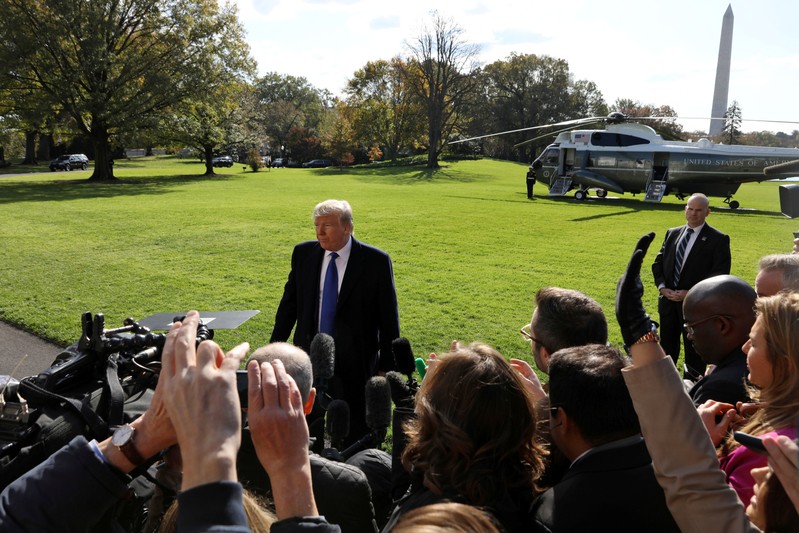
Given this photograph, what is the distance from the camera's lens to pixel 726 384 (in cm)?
340

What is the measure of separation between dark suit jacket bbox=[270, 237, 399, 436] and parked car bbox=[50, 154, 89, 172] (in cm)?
5649

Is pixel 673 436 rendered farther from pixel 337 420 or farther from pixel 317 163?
pixel 317 163

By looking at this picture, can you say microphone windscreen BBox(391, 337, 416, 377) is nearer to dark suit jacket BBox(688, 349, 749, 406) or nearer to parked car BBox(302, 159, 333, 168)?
dark suit jacket BBox(688, 349, 749, 406)

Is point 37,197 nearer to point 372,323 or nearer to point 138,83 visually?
point 138,83

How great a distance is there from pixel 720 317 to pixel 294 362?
2718mm

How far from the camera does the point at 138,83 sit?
38.6 m

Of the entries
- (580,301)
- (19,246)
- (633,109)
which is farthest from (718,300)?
(633,109)

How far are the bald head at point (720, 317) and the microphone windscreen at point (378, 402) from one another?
6.64ft

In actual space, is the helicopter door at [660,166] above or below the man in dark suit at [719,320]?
above

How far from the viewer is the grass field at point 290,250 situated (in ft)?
33.3

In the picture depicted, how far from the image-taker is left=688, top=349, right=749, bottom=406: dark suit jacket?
3.34 metres

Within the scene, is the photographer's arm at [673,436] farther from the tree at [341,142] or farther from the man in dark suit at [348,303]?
the tree at [341,142]

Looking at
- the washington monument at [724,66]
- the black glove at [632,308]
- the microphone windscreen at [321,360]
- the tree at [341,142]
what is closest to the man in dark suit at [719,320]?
the black glove at [632,308]

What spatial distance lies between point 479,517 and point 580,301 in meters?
2.02
